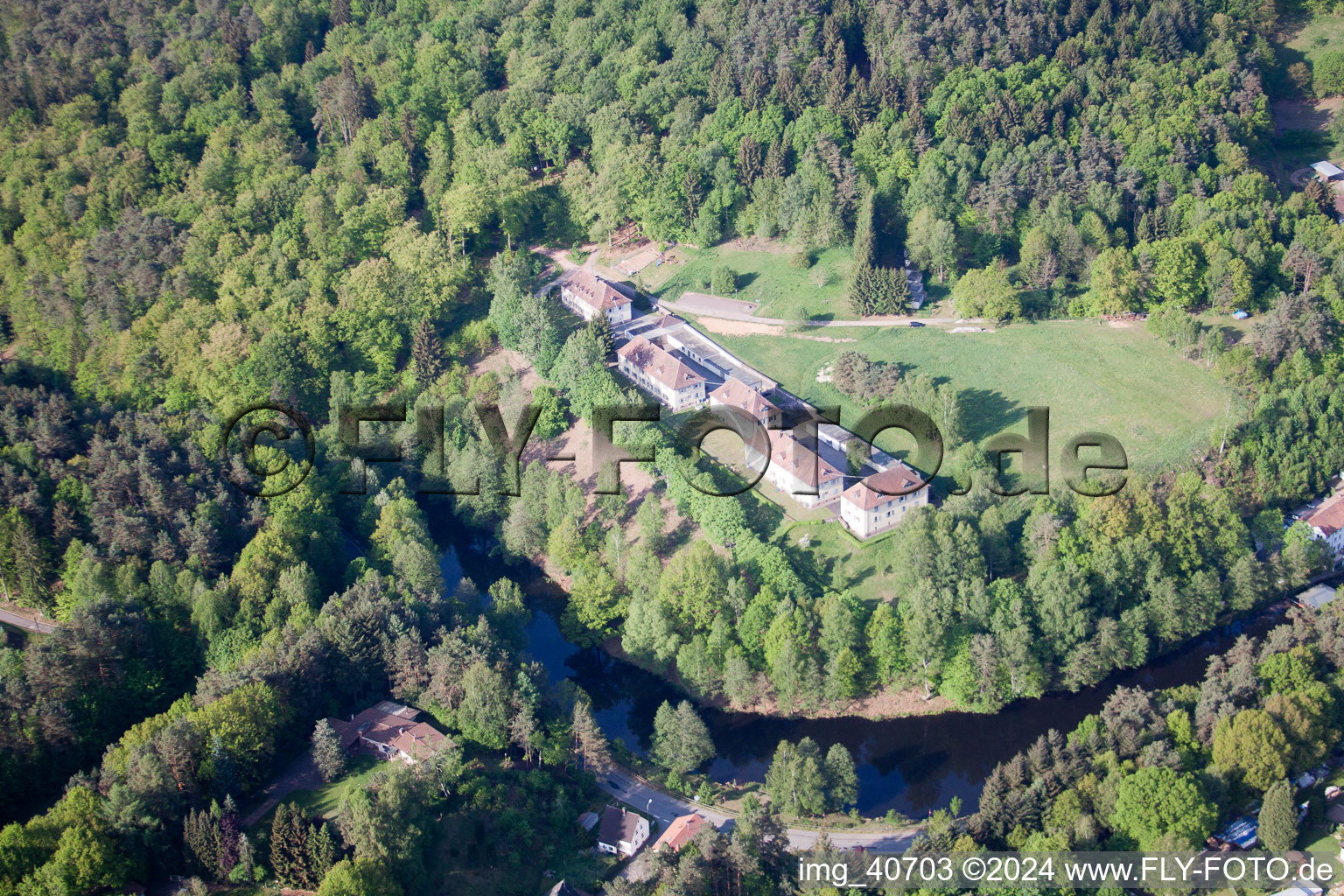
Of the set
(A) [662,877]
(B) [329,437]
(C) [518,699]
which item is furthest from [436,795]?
(B) [329,437]

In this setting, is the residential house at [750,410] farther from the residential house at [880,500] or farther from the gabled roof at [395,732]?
the gabled roof at [395,732]

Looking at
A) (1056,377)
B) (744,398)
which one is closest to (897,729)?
(744,398)

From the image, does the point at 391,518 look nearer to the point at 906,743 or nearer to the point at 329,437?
the point at 329,437

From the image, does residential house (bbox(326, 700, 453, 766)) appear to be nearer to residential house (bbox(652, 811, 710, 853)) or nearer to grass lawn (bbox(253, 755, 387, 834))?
grass lawn (bbox(253, 755, 387, 834))

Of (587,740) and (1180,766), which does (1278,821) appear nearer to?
(1180,766)

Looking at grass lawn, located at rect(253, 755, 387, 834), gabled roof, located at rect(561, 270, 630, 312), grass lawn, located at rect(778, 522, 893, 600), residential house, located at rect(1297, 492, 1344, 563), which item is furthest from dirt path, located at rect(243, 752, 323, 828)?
residential house, located at rect(1297, 492, 1344, 563)

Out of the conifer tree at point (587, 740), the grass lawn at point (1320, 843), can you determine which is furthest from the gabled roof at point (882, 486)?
the grass lawn at point (1320, 843)

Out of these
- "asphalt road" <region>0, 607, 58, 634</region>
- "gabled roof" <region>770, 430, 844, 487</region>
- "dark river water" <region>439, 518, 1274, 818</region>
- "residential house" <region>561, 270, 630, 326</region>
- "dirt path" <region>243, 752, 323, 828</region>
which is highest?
"residential house" <region>561, 270, 630, 326</region>
